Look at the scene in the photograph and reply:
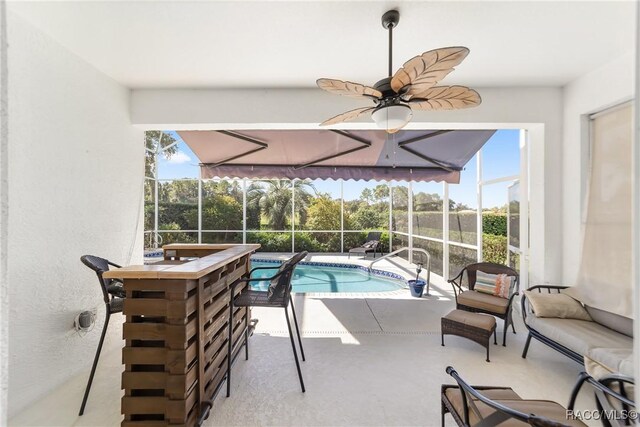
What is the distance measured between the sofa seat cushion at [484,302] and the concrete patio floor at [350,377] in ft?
1.57

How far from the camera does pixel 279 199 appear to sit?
13.3 metres

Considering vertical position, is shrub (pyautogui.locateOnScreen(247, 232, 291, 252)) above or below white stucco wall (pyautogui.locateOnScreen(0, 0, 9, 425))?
below

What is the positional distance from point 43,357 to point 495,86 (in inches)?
244

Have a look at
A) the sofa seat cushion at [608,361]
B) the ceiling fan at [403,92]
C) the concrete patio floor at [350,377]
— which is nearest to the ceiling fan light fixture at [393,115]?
the ceiling fan at [403,92]

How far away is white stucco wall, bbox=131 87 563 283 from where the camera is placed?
139 inches

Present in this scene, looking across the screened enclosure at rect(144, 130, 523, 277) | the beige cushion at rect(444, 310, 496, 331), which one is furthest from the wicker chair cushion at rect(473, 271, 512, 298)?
the screened enclosure at rect(144, 130, 523, 277)

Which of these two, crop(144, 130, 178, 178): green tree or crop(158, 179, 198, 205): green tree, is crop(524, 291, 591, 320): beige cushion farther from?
crop(144, 130, 178, 178): green tree

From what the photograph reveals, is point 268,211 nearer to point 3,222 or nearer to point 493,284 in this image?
point 493,284

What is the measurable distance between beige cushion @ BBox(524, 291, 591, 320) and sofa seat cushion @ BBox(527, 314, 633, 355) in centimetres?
6

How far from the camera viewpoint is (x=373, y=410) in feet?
7.41

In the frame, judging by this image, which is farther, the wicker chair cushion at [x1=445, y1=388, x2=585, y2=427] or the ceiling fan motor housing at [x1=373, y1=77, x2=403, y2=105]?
the ceiling fan motor housing at [x1=373, y1=77, x2=403, y2=105]

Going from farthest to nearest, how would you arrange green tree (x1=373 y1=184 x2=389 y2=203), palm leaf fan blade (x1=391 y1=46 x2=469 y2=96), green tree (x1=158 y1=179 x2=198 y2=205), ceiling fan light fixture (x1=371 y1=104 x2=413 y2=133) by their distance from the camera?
1. green tree (x1=158 y1=179 x2=198 y2=205)
2. green tree (x1=373 y1=184 x2=389 y2=203)
3. ceiling fan light fixture (x1=371 y1=104 x2=413 y2=133)
4. palm leaf fan blade (x1=391 y1=46 x2=469 y2=96)

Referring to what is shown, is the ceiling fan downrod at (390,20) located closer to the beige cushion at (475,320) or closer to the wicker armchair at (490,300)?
the beige cushion at (475,320)

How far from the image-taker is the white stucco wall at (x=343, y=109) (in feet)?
11.6
